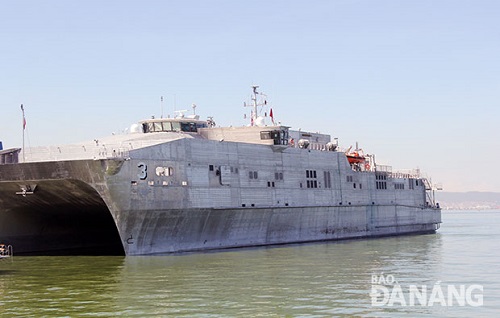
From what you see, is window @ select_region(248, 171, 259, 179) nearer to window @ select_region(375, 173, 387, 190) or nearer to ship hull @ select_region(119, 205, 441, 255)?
ship hull @ select_region(119, 205, 441, 255)

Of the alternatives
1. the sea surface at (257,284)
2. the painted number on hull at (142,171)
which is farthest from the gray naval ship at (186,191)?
the sea surface at (257,284)

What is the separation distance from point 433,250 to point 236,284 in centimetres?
1902

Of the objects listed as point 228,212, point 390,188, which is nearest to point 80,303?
point 228,212

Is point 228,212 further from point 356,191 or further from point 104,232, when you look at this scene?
point 356,191

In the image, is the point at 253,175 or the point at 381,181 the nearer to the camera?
the point at 253,175

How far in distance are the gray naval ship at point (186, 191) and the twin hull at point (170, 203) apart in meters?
0.07

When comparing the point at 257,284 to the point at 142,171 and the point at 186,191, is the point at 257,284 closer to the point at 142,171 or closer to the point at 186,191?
the point at 142,171

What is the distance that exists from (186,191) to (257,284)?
13419 mm

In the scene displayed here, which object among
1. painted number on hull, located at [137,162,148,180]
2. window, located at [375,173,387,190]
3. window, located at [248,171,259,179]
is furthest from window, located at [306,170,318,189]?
painted number on hull, located at [137,162,148,180]

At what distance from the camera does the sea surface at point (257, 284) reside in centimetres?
2284

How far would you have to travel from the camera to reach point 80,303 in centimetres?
2430

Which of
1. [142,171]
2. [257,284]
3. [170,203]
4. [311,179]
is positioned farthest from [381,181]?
[257,284]

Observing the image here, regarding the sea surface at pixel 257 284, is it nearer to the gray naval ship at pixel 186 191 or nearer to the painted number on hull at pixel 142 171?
the gray naval ship at pixel 186 191

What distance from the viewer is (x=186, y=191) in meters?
40.6
